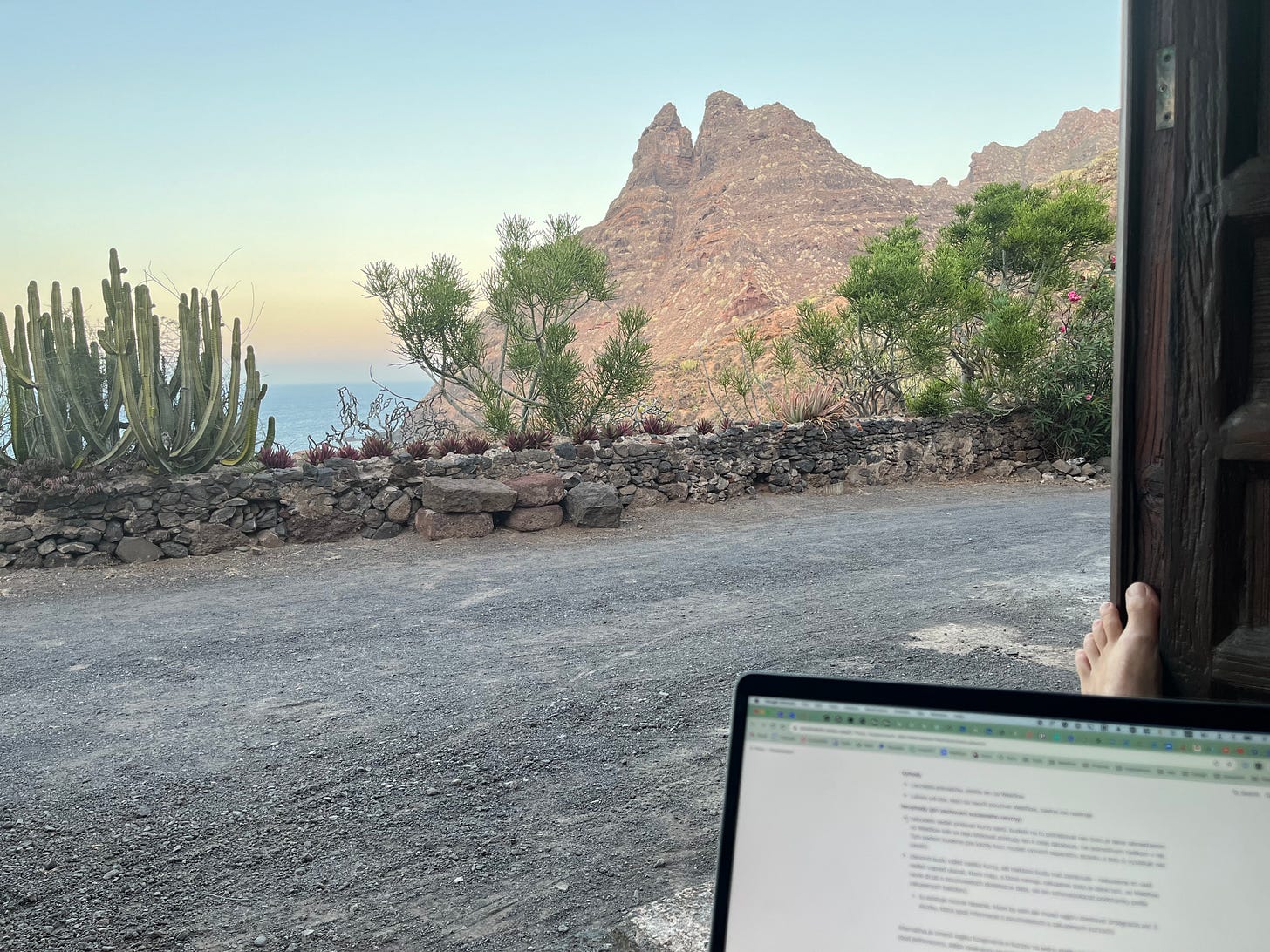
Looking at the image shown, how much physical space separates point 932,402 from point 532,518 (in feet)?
21.8

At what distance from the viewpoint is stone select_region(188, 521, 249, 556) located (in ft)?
23.2

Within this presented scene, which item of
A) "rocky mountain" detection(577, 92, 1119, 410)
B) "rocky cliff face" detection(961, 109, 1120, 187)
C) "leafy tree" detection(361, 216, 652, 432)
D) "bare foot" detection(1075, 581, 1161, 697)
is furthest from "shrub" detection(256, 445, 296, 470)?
"rocky cliff face" detection(961, 109, 1120, 187)

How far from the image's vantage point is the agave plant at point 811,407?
1089 cm

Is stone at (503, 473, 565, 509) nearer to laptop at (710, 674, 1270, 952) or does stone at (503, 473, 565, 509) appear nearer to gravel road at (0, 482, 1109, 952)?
gravel road at (0, 482, 1109, 952)

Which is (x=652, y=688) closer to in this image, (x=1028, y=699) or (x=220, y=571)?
(x=1028, y=699)

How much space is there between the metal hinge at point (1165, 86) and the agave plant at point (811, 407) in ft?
32.2

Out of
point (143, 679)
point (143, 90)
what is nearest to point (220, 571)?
point (143, 679)

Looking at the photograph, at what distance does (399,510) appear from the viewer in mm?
7891

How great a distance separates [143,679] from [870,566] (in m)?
4.84

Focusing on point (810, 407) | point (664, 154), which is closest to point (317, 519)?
point (810, 407)

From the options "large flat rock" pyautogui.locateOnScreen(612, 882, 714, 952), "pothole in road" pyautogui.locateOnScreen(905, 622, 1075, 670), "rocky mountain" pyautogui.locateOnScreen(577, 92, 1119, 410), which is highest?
"rocky mountain" pyautogui.locateOnScreen(577, 92, 1119, 410)

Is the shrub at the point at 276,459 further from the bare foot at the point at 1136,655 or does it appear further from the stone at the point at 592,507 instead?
the bare foot at the point at 1136,655

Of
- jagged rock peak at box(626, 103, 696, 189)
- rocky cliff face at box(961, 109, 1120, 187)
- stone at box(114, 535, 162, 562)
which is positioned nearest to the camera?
Result: stone at box(114, 535, 162, 562)

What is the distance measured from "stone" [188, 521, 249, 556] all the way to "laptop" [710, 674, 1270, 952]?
292 inches
